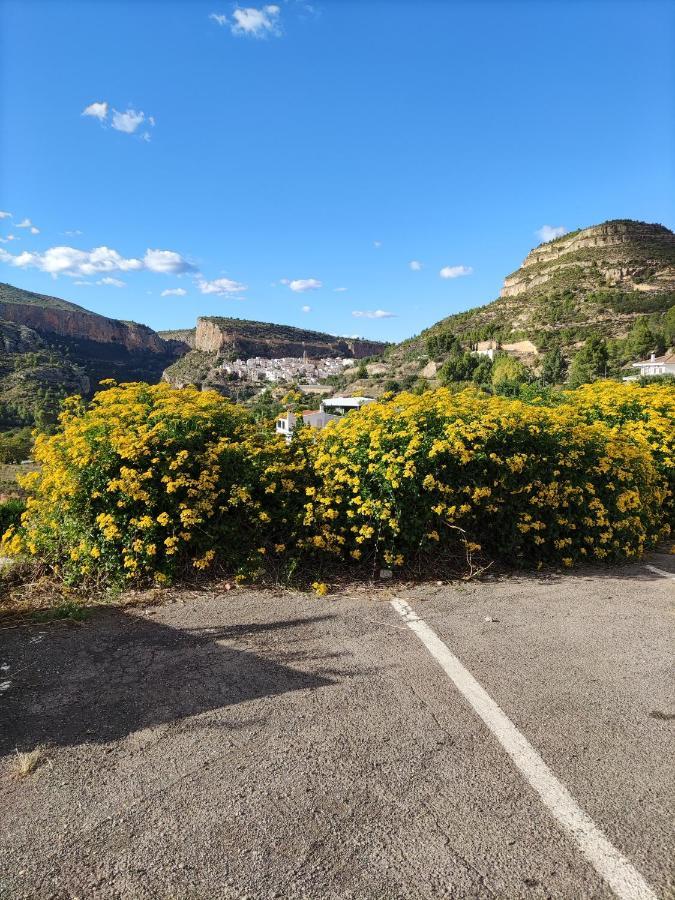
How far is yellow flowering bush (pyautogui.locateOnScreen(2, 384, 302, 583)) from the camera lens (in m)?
4.33

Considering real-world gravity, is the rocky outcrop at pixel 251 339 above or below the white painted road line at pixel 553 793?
above

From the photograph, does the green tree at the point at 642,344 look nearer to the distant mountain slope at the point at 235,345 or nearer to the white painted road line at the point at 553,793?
the white painted road line at the point at 553,793

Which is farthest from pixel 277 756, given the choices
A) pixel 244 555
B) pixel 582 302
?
pixel 582 302

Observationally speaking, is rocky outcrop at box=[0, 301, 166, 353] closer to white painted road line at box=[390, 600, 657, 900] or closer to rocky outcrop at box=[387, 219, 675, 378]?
rocky outcrop at box=[387, 219, 675, 378]

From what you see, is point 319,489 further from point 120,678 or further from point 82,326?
point 82,326

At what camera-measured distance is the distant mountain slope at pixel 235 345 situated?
129 m

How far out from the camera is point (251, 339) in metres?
152

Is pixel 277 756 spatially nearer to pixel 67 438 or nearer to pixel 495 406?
pixel 67 438

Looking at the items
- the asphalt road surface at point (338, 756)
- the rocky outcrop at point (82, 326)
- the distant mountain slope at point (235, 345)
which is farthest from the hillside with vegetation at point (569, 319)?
the rocky outcrop at point (82, 326)

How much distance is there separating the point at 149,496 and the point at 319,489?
5.12 ft

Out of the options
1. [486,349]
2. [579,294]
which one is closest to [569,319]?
[579,294]

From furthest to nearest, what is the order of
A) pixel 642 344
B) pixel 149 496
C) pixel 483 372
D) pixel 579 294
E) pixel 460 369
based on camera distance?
pixel 579 294, pixel 460 369, pixel 483 372, pixel 642 344, pixel 149 496

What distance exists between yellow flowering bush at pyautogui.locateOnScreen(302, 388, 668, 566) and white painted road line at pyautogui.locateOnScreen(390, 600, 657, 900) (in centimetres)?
160

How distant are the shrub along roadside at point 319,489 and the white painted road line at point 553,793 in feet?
5.56
